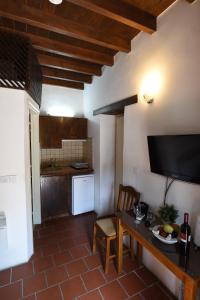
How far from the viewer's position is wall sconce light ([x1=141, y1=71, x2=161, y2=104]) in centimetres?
182

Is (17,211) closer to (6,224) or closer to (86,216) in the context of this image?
(6,224)

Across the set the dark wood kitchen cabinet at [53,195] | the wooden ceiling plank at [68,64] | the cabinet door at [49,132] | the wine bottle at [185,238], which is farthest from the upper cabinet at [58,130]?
the wine bottle at [185,238]

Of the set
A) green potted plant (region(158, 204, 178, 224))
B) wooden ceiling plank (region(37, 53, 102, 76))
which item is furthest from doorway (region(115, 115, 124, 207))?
green potted plant (region(158, 204, 178, 224))

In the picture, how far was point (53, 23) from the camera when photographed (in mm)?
1729

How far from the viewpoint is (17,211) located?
6.57ft

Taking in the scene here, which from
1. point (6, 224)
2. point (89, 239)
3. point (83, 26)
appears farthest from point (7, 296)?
point (83, 26)

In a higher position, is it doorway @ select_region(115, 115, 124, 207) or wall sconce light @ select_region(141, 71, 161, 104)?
wall sconce light @ select_region(141, 71, 161, 104)

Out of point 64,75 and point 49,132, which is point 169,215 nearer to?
point 49,132

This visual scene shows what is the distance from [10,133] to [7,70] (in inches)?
27.4

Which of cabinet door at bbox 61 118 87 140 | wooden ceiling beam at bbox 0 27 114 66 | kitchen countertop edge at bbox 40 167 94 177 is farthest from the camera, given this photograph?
cabinet door at bbox 61 118 87 140

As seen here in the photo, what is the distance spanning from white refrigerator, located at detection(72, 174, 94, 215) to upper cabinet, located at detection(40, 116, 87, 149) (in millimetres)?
810

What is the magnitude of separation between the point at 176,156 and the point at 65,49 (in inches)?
78.7

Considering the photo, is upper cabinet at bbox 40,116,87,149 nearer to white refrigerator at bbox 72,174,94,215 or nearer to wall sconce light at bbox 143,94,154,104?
white refrigerator at bbox 72,174,94,215

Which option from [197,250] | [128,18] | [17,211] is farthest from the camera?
[17,211]
